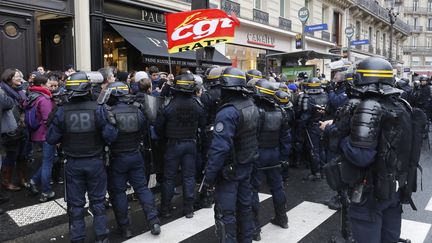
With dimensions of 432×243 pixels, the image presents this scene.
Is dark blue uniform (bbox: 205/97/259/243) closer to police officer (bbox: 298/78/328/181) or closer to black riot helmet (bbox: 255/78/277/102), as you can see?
black riot helmet (bbox: 255/78/277/102)

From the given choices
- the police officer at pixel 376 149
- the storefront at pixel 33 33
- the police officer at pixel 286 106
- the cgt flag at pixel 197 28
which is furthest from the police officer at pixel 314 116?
the storefront at pixel 33 33

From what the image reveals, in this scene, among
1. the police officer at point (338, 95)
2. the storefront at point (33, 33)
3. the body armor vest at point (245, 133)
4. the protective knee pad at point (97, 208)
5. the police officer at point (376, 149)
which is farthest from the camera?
the storefront at point (33, 33)

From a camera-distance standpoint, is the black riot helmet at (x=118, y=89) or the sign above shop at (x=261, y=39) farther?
the sign above shop at (x=261, y=39)

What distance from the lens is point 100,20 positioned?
10.7 meters

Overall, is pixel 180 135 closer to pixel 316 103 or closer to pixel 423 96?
pixel 316 103

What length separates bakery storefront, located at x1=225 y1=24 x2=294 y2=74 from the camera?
1709 cm

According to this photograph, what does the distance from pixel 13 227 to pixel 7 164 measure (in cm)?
143

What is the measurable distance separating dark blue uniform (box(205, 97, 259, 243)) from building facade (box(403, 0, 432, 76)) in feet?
213

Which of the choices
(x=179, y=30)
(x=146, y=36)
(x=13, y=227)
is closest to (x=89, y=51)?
(x=146, y=36)

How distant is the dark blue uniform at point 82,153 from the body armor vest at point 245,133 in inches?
54.6

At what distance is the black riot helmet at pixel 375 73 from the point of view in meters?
3.20

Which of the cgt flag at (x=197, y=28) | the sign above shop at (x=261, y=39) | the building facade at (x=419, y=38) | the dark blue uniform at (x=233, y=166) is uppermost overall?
the building facade at (x=419, y=38)

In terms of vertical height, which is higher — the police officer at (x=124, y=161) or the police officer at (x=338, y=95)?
the police officer at (x=338, y=95)

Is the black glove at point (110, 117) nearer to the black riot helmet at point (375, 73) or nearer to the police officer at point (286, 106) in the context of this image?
the police officer at point (286, 106)
